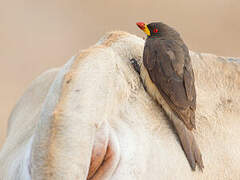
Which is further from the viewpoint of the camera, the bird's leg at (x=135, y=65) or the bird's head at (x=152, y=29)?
the bird's head at (x=152, y=29)

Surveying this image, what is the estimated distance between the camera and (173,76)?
4.02ft

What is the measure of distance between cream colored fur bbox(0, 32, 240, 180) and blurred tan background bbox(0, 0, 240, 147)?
496 centimetres

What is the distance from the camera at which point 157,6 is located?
7926 mm

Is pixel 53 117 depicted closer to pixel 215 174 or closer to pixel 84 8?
pixel 215 174

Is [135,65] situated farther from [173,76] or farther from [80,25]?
[80,25]

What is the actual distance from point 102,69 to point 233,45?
20.3ft

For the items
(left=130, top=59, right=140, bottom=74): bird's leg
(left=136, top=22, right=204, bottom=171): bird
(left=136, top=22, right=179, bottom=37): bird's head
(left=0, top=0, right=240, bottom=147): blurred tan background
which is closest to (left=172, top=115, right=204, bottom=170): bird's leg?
(left=136, top=22, right=204, bottom=171): bird

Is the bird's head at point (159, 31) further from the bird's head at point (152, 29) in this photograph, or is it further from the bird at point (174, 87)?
the bird at point (174, 87)

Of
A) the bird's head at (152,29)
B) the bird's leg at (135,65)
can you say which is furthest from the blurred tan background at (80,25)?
the bird's leg at (135,65)

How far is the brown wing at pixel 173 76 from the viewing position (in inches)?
47.9

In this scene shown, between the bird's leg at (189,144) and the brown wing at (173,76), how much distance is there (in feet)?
0.06

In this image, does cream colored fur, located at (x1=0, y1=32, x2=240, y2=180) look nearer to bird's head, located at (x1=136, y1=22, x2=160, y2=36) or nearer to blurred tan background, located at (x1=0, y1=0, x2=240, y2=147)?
bird's head, located at (x1=136, y1=22, x2=160, y2=36)

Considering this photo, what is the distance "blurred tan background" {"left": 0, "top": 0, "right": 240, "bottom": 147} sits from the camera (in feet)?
21.9

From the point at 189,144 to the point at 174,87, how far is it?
0.17 m
